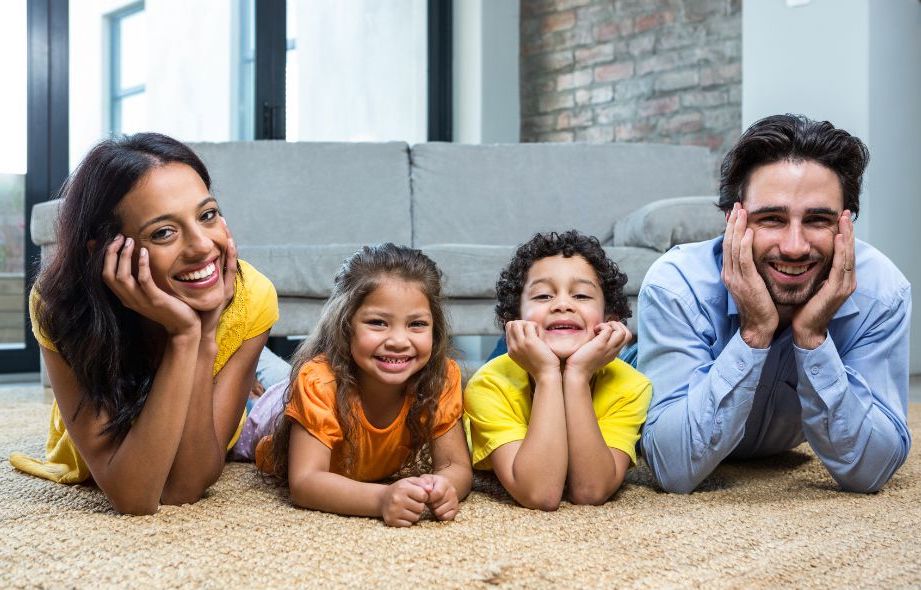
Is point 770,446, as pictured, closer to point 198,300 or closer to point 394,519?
point 394,519

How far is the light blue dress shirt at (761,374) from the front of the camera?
1353 mm

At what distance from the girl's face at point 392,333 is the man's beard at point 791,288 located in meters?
0.54

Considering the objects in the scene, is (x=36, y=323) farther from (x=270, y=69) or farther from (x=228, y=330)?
(x=270, y=69)

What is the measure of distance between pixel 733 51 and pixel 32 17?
3.34m

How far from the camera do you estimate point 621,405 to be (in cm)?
148

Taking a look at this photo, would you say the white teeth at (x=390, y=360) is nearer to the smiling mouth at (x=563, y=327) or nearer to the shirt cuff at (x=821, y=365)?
the smiling mouth at (x=563, y=327)

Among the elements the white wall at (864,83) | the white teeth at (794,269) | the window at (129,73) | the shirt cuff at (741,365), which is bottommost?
the shirt cuff at (741,365)

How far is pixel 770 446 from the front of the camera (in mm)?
1713

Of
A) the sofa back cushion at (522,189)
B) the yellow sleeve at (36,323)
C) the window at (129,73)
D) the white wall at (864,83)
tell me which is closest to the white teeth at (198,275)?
the yellow sleeve at (36,323)

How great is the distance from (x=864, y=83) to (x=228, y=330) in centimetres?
320

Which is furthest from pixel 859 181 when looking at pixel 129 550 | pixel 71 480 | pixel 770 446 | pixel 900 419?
pixel 71 480

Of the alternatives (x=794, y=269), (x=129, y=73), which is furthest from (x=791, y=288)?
(x=129, y=73)

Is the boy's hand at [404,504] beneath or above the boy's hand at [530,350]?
beneath

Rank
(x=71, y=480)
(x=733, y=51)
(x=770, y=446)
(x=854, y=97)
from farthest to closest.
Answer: (x=733, y=51), (x=854, y=97), (x=770, y=446), (x=71, y=480)
